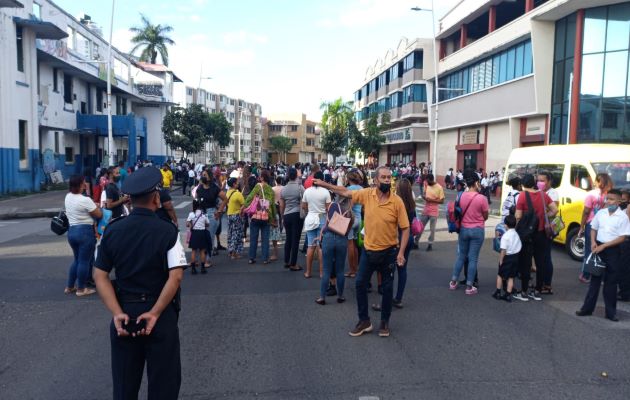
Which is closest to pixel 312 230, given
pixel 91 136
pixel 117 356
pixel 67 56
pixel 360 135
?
pixel 117 356

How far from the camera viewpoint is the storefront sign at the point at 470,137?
3372 cm

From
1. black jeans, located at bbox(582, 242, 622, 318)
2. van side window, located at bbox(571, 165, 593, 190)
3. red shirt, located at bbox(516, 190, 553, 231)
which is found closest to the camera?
black jeans, located at bbox(582, 242, 622, 318)

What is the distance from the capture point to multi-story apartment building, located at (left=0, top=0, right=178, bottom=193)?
22.5 metres

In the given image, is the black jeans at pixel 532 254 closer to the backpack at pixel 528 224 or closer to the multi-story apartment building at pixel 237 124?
the backpack at pixel 528 224

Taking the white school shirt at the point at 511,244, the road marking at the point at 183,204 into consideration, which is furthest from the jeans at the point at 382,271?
the road marking at the point at 183,204

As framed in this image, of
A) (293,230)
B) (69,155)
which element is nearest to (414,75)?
(69,155)

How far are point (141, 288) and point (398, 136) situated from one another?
4707cm

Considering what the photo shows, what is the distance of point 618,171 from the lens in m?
10.2

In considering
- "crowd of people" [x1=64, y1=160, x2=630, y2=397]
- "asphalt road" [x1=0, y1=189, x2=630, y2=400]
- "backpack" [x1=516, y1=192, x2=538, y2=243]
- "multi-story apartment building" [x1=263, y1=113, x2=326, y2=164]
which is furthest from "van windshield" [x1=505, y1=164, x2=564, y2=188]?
"multi-story apartment building" [x1=263, y1=113, x2=326, y2=164]

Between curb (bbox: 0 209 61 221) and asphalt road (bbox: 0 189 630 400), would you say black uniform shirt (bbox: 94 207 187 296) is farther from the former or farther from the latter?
curb (bbox: 0 209 61 221)

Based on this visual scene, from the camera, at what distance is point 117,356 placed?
3.08m

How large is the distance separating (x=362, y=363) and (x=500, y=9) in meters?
32.5

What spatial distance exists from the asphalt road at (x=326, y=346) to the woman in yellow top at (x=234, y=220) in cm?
188

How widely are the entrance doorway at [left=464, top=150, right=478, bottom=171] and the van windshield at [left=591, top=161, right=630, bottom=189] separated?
23.9 metres
